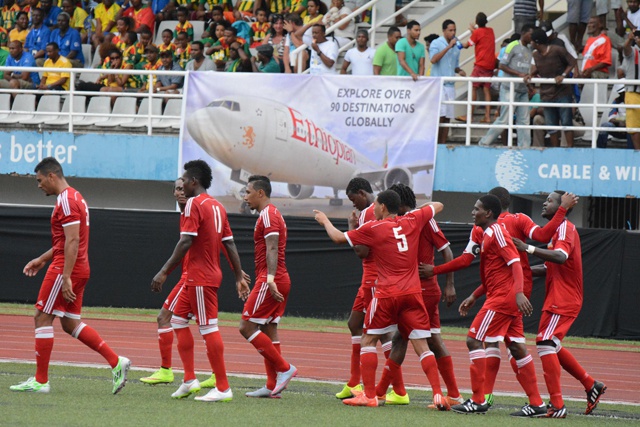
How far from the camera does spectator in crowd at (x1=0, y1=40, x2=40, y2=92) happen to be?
2252 centimetres

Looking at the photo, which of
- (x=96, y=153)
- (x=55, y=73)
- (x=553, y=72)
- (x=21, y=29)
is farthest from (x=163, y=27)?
(x=553, y=72)

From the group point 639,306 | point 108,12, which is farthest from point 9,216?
point 639,306

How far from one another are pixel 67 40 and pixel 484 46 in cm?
958

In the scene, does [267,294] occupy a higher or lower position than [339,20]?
lower

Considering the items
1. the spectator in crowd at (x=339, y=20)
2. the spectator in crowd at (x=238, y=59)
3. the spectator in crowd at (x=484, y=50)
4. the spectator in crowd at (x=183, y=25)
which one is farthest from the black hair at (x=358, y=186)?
the spectator in crowd at (x=183, y=25)

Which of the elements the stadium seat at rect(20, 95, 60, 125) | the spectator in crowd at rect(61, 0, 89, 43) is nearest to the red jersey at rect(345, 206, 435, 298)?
the stadium seat at rect(20, 95, 60, 125)

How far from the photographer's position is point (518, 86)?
63.1ft

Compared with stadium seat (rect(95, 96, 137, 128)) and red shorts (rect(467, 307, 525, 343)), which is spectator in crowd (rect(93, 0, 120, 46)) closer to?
stadium seat (rect(95, 96, 137, 128))

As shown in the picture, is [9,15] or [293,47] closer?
[293,47]

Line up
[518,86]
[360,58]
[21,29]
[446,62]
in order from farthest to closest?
1. [21,29]
2. [360,58]
3. [446,62]
4. [518,86]

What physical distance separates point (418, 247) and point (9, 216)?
11278 millimetres

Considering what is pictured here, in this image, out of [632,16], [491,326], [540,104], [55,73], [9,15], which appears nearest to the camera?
[491,326]

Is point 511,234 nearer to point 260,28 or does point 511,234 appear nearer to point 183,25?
point 260,28

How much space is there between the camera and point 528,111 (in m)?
19.4
